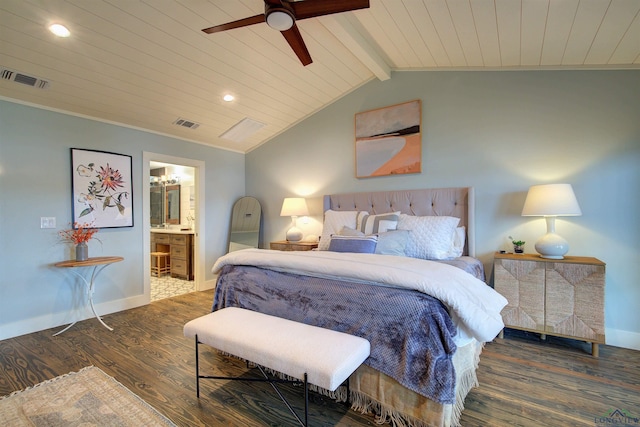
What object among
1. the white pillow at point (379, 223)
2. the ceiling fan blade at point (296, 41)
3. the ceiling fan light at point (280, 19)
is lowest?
the white pillow at point (379, 223)

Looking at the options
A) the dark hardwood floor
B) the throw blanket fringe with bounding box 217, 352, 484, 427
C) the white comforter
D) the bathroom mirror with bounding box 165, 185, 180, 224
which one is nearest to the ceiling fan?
the white comforter

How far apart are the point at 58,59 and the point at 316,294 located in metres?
3.07

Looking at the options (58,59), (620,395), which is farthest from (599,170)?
(58,59)

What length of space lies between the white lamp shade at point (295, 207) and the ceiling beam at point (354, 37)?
204 cm

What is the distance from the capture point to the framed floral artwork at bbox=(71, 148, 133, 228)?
3.30 metres

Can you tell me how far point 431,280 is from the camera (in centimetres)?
159

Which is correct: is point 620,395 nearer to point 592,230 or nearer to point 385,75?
point 592,230

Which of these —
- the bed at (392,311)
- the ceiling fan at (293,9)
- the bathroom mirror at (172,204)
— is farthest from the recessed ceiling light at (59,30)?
the bathroom mirror at (172,204)

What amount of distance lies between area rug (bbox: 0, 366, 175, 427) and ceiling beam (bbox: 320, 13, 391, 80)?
10.6 feet

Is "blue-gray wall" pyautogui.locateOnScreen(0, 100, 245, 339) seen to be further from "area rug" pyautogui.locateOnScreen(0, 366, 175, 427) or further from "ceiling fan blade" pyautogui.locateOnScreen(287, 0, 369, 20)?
"ceiling fan blade" pyautogui.locateOnScreen(287, 0, 369, 20)

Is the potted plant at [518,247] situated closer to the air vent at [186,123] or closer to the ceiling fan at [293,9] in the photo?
the ceiling fan at [293,9]

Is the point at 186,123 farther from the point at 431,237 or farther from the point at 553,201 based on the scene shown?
the point at 553,201

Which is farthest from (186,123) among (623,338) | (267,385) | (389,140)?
(623,338)

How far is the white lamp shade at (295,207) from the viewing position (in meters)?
4.30
